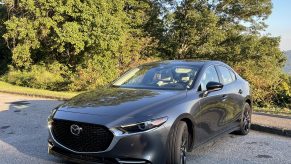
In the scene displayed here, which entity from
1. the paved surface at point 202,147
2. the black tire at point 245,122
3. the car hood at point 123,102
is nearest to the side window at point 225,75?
the black tire at point 245,122

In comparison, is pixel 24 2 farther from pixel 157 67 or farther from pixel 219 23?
pixel 157 67

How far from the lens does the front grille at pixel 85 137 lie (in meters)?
4.71

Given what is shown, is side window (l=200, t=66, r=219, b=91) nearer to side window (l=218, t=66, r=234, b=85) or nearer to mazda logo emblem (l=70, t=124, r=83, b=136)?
side window (l=218, t=66, r=234, b=85)

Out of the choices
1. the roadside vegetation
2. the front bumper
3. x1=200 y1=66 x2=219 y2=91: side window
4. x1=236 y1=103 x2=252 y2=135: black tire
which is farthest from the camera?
the roadside vegetation

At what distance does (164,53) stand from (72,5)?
36.9 feet

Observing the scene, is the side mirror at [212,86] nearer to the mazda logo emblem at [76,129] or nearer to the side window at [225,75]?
the side window at [225,75]

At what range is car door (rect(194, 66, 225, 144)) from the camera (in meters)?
5.84

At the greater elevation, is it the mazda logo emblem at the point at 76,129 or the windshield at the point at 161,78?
the windshield at the point at 161,78

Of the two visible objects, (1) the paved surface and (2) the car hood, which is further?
(1) the paved surface

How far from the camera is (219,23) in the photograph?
3534cm

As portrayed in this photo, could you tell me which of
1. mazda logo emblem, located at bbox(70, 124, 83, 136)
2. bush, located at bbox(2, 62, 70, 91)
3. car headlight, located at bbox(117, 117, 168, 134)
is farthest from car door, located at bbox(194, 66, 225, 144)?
bush, located at bbox(2, 62, 70, 91)

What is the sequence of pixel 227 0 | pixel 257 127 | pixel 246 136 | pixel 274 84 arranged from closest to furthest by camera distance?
pixel 246 136
pixel 257 127
pixel 274 84
pixel 227 0

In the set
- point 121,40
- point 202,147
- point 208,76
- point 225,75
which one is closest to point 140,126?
point 208,76

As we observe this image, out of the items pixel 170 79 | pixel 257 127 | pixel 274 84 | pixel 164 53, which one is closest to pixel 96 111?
pixel 170 79
